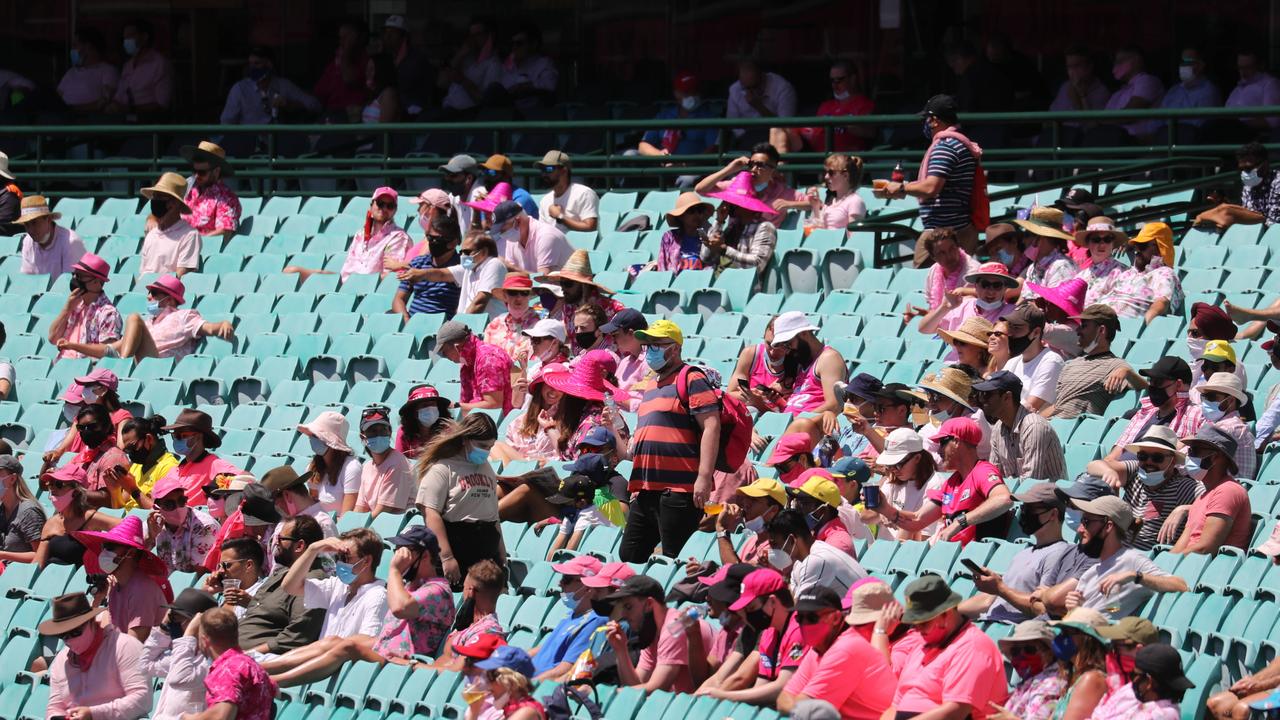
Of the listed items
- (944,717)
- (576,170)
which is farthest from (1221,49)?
(944,717)

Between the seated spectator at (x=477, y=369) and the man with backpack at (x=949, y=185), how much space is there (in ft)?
7.80

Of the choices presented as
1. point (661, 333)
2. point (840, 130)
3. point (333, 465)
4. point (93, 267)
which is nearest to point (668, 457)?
point (661, 333)

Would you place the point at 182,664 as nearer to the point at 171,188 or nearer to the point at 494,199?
the point at 494,199

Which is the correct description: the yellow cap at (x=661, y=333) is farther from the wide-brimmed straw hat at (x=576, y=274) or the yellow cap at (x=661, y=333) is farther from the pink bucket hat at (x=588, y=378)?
the wide-brimmed straw hat at (x=576, y=274)

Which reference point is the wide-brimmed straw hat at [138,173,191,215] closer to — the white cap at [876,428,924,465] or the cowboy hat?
the cowboy hat

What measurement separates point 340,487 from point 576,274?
202 centimetres

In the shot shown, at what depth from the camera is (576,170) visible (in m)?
15.5

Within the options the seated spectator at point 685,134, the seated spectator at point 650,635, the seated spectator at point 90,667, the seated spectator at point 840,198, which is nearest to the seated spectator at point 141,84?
the seated spectator at point 685,134

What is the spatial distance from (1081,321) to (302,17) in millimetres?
11255

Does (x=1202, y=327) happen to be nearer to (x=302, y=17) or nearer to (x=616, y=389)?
(x=616, y=389)

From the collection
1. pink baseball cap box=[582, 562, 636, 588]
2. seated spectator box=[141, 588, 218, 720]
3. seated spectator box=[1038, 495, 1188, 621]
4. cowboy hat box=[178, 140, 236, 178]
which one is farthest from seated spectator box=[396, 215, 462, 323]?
seated spectator box=[1038, 495, 1188, 621]

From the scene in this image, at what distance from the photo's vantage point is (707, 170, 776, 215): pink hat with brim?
1325cm

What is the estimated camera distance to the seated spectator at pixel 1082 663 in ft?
24.2

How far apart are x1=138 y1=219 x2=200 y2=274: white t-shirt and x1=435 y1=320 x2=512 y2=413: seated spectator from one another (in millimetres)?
4037
